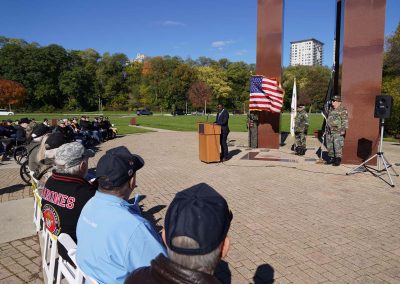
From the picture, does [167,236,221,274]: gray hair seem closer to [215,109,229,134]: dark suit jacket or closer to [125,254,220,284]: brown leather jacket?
[125,254,220,284]: brown leather jacket

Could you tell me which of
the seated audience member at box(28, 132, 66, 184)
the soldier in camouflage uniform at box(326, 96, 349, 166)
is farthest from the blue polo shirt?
the soldier in camouflage uniform at box(326, 96, 349, 166)

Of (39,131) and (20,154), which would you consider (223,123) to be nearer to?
(39,131)

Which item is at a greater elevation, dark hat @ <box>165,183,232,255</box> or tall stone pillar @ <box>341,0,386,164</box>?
tall stone pillar @ <box>341,0,386,164</box>

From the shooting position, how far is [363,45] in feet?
30.9

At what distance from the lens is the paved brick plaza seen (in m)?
3.72

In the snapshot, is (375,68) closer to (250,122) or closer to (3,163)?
(250,122)

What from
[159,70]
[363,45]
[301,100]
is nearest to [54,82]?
[159,70]

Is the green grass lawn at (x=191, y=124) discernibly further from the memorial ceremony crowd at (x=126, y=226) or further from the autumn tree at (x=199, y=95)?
the autumn tree at (x=199, y=95)

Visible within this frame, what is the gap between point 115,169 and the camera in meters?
2.34

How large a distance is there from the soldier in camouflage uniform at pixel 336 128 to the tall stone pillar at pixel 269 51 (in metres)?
3.62

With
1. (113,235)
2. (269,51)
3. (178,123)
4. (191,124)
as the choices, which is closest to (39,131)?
(113,235)

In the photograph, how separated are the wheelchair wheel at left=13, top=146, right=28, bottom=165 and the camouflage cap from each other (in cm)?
799

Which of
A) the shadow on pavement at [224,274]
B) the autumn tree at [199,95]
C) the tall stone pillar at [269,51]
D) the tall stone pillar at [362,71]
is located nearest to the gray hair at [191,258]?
the shadow on pavement at [224,274]

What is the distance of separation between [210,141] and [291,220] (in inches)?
205
